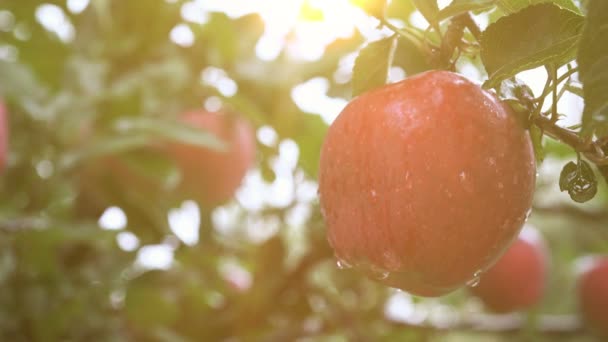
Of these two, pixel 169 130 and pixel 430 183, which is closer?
pixel 430 183

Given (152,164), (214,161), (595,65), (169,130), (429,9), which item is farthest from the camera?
(214,161)

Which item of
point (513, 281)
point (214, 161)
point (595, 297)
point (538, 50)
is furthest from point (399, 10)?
point (595, 297)

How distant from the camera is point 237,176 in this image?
1.20m

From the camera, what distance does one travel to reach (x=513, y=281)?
4.76 ft

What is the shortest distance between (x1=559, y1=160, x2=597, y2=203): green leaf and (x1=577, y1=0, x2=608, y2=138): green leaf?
8 cm

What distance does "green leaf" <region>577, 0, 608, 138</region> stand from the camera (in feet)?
1.26

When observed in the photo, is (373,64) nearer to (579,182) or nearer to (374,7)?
(374,7)

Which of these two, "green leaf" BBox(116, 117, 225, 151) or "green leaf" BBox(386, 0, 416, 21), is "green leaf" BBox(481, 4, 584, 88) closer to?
"green leaf" BBox(116, 117, 225, 151)

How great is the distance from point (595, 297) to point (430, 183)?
126 cm

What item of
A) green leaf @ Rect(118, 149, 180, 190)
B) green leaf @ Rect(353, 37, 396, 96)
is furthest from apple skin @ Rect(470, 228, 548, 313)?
green leaf @ Rect(353, 37, 396, 96)

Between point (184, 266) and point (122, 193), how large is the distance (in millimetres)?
164

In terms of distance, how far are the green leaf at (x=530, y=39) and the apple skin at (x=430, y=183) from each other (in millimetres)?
41

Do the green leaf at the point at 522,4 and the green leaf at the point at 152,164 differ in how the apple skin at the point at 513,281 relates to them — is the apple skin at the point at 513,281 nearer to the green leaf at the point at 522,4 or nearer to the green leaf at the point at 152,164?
the green leaf at the point at 152,164

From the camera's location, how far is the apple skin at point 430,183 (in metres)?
0.48
